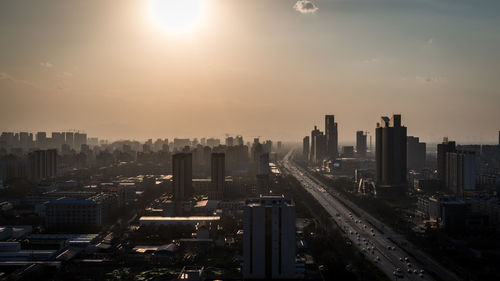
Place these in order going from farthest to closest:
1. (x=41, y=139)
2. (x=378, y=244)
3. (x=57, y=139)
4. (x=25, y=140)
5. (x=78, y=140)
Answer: (x=78, y=140) → (x=57, y=139) → (x=41, y=139) → (x=25, y=140) → (x=378, y=244)

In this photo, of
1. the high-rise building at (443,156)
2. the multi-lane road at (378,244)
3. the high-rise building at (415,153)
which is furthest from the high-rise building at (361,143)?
the multi-lane road at (378,244)

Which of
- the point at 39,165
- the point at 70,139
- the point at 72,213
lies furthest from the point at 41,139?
the point at 72,213

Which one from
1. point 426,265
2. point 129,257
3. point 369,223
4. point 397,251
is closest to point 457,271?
point 426,265

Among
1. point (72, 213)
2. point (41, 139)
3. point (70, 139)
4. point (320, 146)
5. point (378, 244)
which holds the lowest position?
point (378, 244)

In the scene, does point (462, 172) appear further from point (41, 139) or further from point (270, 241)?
point (41, 139)

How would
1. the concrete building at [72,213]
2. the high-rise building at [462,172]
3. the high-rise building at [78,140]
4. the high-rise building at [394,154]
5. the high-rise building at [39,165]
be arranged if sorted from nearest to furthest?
the concrete building at [72,213] → the high-rise building at [462,172] → the high-rise building at [394,154] → the high-rise building at [39,165] → the high-rise building at [78,140]

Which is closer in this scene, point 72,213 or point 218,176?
point 72,213

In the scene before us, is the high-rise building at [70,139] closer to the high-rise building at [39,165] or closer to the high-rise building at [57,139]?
the high-rise building at [57,139]
